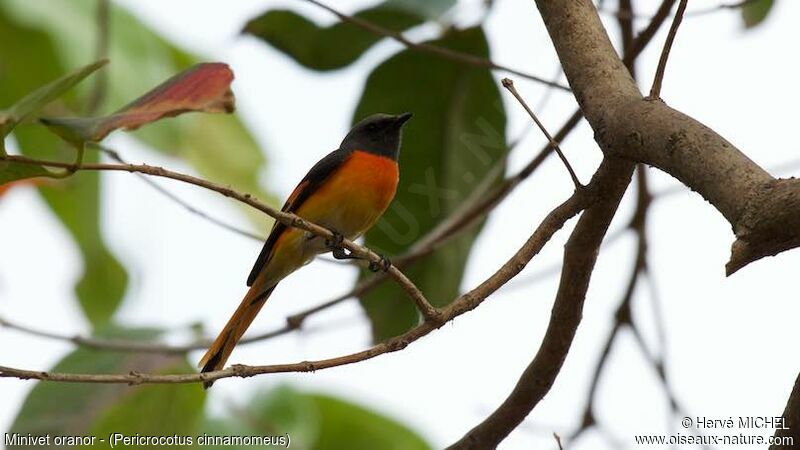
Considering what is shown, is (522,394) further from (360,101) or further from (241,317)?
→ (360,101)

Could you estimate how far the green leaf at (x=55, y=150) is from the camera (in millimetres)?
4582

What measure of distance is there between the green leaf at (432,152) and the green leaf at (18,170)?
77.7 inches

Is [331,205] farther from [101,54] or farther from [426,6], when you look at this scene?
[101,54]

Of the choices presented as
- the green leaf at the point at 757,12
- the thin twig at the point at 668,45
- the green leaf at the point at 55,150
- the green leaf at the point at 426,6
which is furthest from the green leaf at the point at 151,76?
the thin twig at the point at 668,45

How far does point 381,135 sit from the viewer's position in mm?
3941

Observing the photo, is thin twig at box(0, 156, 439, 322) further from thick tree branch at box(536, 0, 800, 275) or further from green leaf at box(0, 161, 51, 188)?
thick tree branch at box(536, 0, 800, 275)

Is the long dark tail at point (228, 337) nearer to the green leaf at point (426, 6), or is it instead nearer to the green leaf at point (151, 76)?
the green leaf at point (151, 76)

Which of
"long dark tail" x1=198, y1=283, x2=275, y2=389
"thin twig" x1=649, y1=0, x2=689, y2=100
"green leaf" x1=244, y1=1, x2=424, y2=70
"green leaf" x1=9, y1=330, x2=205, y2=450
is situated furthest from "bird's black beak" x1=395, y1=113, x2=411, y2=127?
"thin twig" x1=649, y1=0, x2=689, y2=100

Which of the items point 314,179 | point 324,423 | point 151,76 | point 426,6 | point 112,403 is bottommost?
point 112,403

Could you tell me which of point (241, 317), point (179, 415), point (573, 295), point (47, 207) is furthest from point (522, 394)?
point (47, 207)

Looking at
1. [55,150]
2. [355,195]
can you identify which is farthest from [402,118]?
[55,150]

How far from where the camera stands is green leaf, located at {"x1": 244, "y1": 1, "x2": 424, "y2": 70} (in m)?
3.73

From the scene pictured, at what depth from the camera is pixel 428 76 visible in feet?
12.9

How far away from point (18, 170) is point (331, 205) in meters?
1.81
